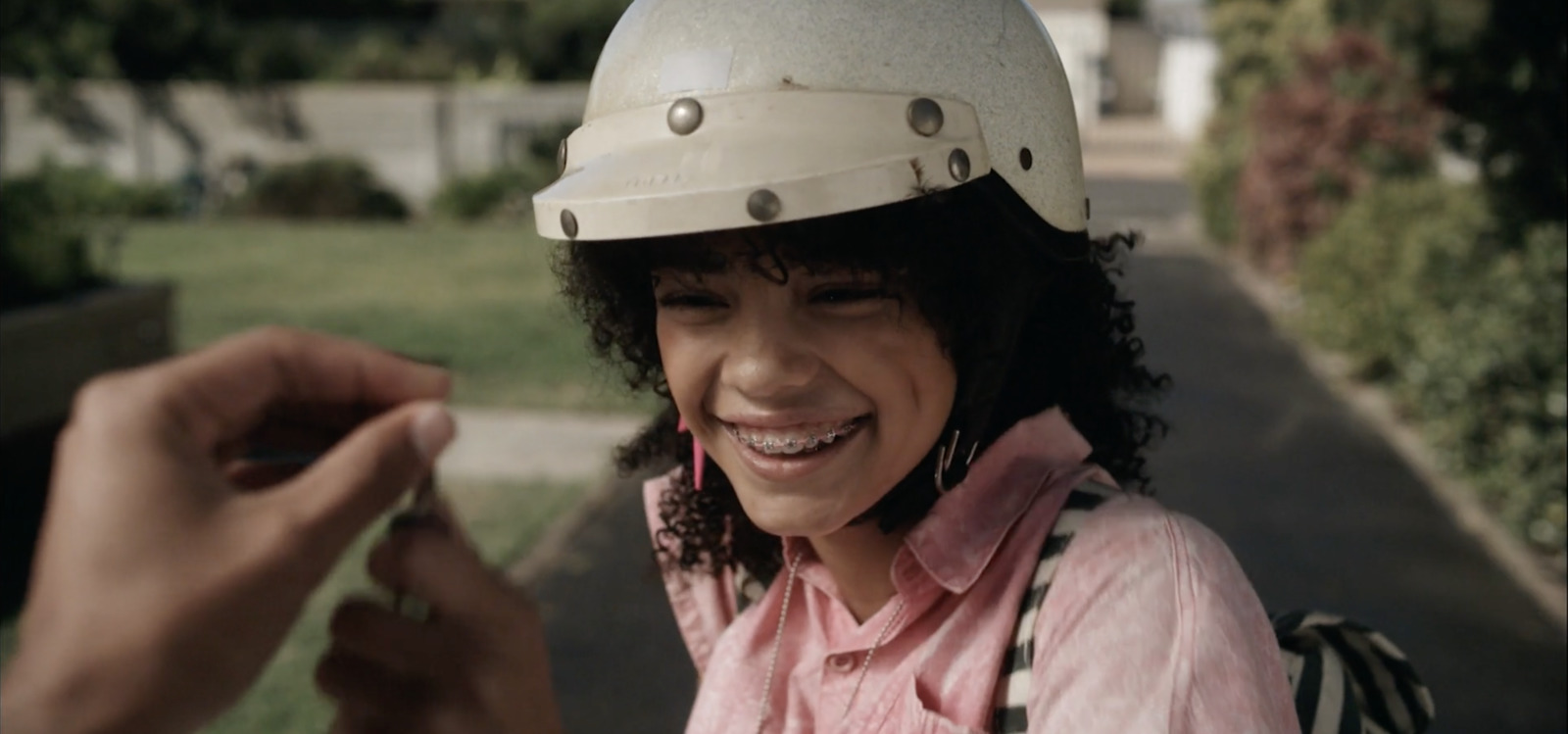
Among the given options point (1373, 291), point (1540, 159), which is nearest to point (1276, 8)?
point (1373, 291)

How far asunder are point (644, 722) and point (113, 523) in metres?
3.89

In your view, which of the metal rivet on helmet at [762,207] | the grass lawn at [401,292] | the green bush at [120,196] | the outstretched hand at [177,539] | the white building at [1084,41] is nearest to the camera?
the outstretched hand at [177,539]

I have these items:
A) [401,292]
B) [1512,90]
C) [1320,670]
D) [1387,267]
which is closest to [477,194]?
[401,292]

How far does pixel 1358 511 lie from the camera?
6.34m

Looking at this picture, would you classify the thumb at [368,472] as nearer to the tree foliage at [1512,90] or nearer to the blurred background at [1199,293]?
the blurred background at [1199,293]

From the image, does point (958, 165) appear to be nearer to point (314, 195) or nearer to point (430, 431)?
point (430, 431)

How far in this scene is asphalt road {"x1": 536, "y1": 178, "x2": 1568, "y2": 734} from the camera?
4.56 metres

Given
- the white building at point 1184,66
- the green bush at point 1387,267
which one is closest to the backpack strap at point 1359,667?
the green bush at point 1387,267

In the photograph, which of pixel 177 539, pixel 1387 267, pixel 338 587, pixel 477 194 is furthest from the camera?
pixel 477 194

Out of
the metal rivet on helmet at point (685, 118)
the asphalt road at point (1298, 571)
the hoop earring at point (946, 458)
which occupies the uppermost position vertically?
the metal rivet on helmet at point (685, 118)

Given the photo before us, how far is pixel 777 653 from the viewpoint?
1957 millimetres

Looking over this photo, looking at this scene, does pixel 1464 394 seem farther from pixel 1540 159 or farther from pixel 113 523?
pixel 113 523

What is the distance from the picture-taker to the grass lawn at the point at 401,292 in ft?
30.8

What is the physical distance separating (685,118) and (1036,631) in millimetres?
647
